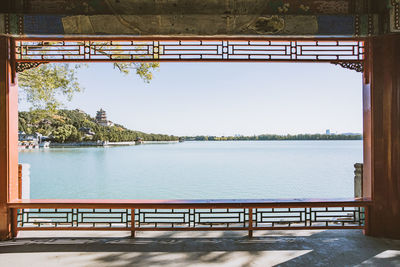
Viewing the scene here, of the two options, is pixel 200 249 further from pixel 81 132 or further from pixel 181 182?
pixel 81 132

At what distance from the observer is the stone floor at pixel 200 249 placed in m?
2.63

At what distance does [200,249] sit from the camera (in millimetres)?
2918

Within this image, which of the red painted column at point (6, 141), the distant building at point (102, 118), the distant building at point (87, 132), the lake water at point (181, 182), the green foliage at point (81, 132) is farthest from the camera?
the distant building at point (102, 118)

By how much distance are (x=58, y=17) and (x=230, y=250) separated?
3.31 metres

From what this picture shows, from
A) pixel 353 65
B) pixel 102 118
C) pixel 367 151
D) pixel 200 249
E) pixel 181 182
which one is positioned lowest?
pixel 181 182

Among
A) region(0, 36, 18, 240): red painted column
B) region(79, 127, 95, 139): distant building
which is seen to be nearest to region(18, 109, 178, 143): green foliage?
region(79, 127, 95, 139): distant building

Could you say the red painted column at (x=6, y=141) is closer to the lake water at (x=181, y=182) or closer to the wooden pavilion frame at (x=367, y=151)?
the wooden pavilion frame at (x=367, y=151)

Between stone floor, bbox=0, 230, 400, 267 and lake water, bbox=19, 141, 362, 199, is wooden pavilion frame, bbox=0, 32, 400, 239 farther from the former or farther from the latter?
lake water, bbox=19, 141, 362, 199

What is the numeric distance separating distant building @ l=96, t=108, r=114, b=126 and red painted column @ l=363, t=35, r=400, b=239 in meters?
52.7

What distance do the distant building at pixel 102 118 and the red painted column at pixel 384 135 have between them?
5271 cm

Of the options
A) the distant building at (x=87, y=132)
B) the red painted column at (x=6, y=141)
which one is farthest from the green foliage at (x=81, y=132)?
the red painted column at (x=6, y=141)

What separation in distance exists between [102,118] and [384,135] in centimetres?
5416

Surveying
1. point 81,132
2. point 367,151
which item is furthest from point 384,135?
point 81,132

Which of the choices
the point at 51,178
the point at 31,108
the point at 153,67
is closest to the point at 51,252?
the point at 153,67
